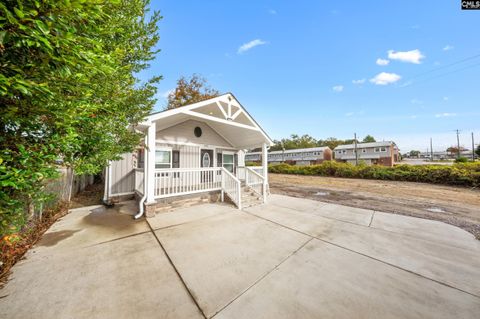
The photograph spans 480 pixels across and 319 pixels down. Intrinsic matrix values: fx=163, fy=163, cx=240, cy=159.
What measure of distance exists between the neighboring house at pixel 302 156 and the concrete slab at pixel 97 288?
3993cm

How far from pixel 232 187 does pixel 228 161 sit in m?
3.39

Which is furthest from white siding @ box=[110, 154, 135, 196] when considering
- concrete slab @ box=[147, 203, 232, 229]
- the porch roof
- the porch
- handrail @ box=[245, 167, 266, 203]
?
handrail @ box=[245, 167, 266, 203]

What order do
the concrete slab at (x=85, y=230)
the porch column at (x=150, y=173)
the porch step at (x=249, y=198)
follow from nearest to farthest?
the concrete slab at (x=85, y=230) → the porch column at (x=150, y=173) → the porch step at (x=249, y=198)

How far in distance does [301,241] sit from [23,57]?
16.4 feet

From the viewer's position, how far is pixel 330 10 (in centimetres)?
827

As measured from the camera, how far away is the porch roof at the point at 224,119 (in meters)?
5.72

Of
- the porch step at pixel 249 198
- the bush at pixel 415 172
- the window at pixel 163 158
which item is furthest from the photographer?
the bush at pixel 415 172

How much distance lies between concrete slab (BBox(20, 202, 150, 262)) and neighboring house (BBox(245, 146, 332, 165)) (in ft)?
128

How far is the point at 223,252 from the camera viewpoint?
325 cm

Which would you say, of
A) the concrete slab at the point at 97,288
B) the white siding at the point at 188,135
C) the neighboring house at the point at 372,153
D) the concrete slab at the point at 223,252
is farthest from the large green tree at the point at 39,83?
the neighboring house at the point at 372,153

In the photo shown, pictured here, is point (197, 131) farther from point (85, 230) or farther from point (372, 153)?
point (372, 153)

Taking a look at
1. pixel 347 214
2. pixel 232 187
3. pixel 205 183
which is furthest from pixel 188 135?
pixel 347 214

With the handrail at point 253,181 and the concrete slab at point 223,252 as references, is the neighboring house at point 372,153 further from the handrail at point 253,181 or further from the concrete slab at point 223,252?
the concrete slab at point 223,252

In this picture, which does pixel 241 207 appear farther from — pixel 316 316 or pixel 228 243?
pixel 316 316
